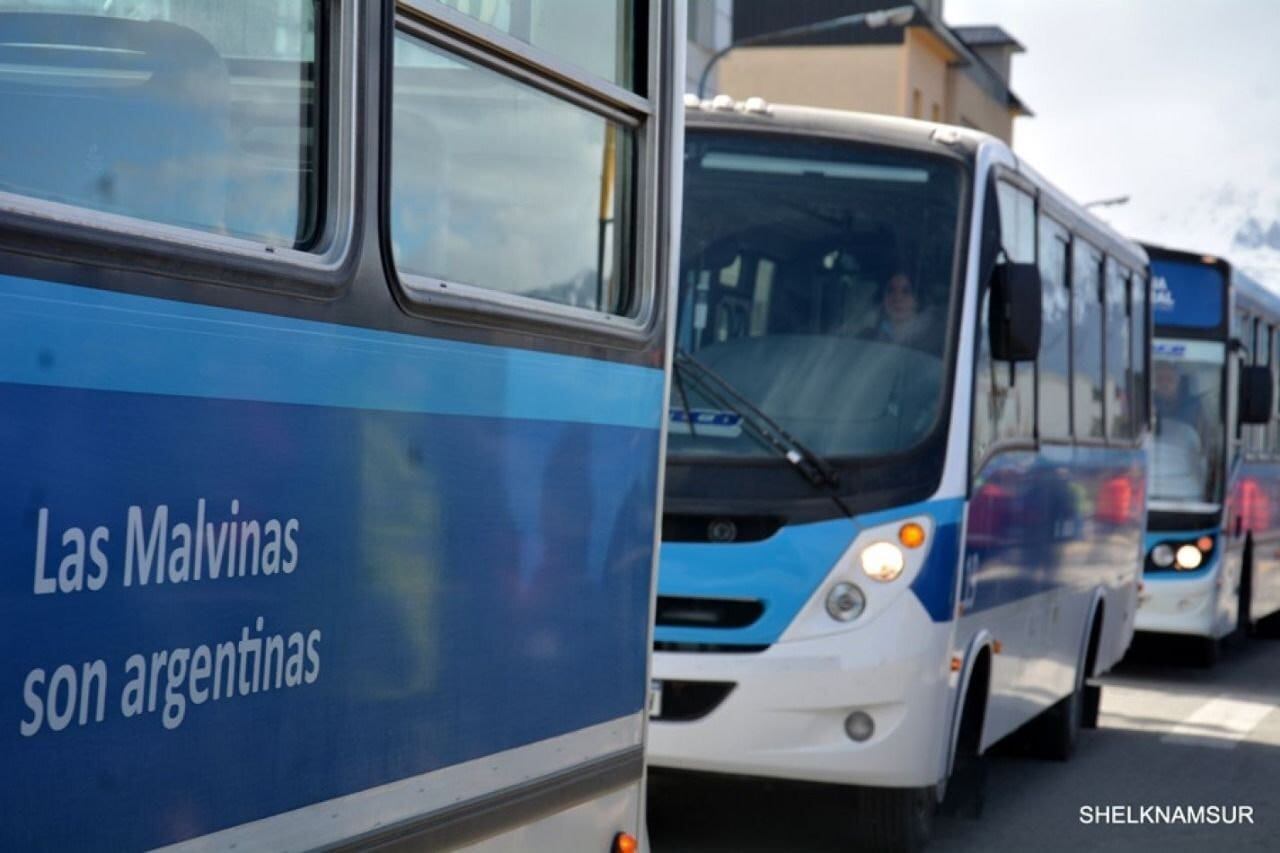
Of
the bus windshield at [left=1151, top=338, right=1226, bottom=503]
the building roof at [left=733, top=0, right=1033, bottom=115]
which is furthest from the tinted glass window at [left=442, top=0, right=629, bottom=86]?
the building roof at [left=733, top=0, right=1033, bottom=115]

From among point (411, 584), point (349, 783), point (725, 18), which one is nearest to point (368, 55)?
point (411, 584)

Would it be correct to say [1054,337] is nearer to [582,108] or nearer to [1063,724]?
[1063,724]

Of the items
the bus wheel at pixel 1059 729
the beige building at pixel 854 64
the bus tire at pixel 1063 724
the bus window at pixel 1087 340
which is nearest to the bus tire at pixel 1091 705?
the bus tire at pixel 1063 724

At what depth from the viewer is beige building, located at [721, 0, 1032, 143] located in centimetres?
5362

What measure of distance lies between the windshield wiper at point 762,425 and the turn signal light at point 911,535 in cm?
19

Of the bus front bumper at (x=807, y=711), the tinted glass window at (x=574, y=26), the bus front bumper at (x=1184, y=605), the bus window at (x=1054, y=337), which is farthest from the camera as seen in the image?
the bus front bumper at (x=1184, y=605)

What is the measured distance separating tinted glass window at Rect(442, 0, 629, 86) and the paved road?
14.7 feet

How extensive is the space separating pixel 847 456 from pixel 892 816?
134cm

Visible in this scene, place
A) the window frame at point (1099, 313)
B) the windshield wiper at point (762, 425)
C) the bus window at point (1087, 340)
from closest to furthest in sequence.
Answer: the windshield wiper at point (762, 425)
the window frame at point (1099, 313)
the bus window at point (1087, 340)

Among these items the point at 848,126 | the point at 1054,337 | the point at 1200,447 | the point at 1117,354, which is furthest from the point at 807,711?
the point at 1200,447

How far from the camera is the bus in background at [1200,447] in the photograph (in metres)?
17.7

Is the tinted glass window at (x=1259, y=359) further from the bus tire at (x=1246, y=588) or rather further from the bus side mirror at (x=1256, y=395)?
the bus tire at (x=1246, y=588)

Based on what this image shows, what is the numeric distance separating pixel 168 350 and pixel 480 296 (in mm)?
1063

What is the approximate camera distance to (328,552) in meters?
3.54
